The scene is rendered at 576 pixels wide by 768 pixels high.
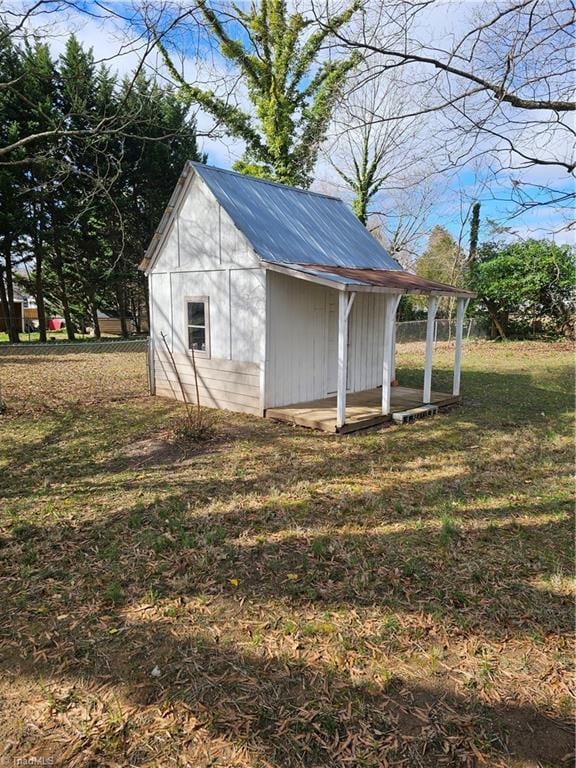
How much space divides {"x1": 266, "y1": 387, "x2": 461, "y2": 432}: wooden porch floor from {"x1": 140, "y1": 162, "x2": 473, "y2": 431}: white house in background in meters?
0.02

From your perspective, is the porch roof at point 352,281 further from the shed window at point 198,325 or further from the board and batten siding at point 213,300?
the shed window at point 198,325

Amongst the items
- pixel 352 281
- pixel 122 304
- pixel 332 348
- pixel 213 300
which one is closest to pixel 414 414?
pixel 332 348

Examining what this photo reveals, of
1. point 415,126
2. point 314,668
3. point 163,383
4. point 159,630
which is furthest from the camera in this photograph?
point 163,383

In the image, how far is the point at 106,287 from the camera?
83.5 ft

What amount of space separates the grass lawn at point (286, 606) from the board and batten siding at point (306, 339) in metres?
2.31

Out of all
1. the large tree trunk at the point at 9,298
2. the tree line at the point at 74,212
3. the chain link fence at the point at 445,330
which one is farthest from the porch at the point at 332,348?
the large tree trunk at the point at 9,298

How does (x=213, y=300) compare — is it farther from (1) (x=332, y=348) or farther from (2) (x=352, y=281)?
(2) (x=352, y=281)

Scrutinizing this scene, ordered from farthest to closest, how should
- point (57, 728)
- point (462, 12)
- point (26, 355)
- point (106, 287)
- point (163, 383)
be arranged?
1. point (106, 287)
2. point (26, 355)
3. point (163, 383)
4. point (462, 12)
5. point (57, 728)

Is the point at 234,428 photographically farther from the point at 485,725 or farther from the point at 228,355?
the point at 485,725

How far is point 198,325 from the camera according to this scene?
966 centimetres

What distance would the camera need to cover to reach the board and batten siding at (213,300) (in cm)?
855

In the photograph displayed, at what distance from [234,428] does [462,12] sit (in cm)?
594

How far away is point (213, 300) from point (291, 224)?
2193 millimetres

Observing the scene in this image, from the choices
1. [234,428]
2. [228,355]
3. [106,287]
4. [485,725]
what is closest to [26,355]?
[106,287]
